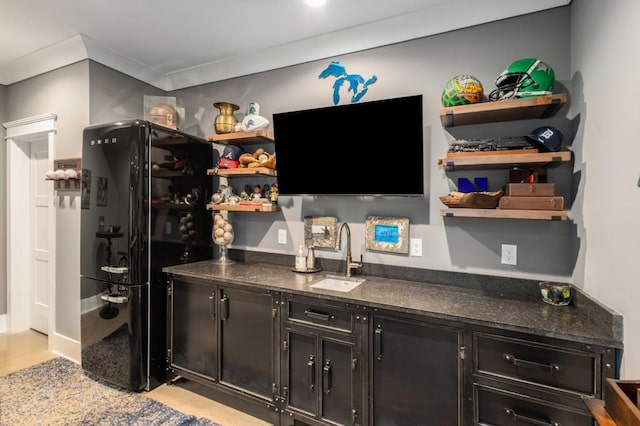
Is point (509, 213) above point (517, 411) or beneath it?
above

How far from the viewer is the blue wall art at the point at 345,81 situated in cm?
243

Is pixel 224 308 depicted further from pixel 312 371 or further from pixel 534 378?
pixel 534 378

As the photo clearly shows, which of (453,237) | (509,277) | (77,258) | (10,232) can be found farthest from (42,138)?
(509,277)

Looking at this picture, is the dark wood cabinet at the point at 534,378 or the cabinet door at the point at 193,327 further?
the cabinet door at the point at 193,327

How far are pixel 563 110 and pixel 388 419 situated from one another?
1.96 m

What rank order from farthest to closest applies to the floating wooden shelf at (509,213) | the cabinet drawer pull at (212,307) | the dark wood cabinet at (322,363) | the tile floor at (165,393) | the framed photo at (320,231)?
the framed photo at (320,231)
the cabinet drawer pull at (212,307)
the tile floor at (165,393)
the dark wood cabinet at (322,363)
the floating wooden shelf at (509,213)

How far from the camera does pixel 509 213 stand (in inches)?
69.6

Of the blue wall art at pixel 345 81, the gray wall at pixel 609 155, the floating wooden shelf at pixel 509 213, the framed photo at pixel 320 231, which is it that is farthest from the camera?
the framed photo at pixel 320 231

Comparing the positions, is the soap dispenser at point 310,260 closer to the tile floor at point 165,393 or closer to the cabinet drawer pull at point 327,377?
the cabinet drawer pull at point 327,377

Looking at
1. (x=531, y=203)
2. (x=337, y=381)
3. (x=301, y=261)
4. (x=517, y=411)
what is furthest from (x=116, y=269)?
(x=531, y=203)

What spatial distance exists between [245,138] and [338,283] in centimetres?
135

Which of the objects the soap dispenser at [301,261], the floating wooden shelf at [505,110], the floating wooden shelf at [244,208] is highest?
the floating wooden shelf at [505,110]

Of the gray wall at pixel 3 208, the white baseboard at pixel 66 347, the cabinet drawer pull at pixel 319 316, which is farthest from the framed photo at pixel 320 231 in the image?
the gray wall at pixel 3 208

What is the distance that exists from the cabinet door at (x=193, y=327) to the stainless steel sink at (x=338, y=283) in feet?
2.57
